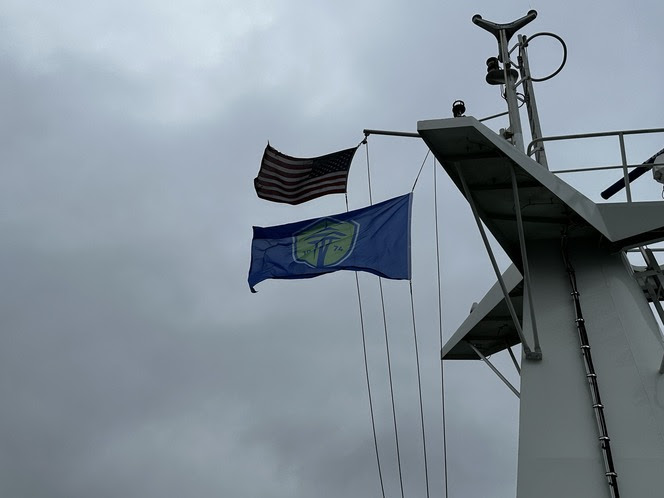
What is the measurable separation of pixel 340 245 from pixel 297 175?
2.09 meters

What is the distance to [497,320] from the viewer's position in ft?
45.1

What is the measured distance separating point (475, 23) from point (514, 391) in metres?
6.98

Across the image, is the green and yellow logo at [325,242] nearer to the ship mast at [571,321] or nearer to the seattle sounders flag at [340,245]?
the seattle sounders flag at [340,245]

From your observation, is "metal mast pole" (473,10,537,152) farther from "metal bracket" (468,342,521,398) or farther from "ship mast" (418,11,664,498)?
"metal bracket" (468,342,521,398)

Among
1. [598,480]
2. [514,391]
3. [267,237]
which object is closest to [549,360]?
[598,480]

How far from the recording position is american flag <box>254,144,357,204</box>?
45.9 ft

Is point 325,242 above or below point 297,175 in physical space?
below

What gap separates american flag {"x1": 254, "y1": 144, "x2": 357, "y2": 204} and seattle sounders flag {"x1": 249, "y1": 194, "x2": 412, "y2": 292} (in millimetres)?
851

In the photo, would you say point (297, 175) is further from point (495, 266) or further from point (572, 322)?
point (572, 322)

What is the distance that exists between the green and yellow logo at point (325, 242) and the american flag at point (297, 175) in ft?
3.37

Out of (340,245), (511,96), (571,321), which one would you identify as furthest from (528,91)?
(571,321)

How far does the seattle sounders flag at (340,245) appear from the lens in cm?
1216

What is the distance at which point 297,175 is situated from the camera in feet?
46.4

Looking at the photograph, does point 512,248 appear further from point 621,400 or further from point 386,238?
point 621,400
